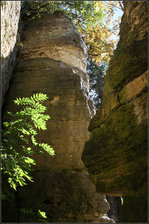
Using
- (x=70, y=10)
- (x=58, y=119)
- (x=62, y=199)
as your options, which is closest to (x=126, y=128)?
(x=62, y=199)

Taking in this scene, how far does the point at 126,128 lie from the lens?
2.93 meters

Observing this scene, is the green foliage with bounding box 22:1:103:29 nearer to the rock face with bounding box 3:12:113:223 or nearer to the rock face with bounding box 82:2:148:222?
the rock face with bounding box 3:12:113:223

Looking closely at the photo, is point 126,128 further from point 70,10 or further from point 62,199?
point 70,10

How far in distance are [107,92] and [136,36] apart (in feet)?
3.51

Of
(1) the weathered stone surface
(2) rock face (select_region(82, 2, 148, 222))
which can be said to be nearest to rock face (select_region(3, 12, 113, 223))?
(1) the weathered stone surface

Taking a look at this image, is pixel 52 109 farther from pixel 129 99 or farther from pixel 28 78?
pixel 129 99

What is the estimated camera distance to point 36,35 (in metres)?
7.93

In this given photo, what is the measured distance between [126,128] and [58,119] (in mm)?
3228

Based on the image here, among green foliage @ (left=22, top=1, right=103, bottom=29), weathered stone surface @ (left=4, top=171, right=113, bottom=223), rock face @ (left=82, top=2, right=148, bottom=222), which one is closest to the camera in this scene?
rock face @ (left=82, top=2, right=148, bottom=222)

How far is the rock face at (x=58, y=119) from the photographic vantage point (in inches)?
190

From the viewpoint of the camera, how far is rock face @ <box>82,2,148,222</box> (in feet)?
8.23

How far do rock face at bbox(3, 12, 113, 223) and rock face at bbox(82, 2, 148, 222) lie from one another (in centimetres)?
162

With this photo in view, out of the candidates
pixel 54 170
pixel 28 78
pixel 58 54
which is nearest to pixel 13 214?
pixel 54 170

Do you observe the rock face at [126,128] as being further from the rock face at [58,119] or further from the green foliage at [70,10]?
the green foliage at [70,10]
